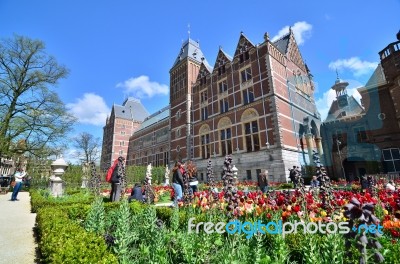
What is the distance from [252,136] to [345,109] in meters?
15.0

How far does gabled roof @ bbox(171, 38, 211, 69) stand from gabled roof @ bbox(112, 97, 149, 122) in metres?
27.9

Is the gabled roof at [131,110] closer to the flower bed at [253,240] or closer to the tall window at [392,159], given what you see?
the tall window at [392,159]

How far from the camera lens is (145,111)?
6669 centimetres

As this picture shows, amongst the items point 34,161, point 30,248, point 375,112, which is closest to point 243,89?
point 375,112

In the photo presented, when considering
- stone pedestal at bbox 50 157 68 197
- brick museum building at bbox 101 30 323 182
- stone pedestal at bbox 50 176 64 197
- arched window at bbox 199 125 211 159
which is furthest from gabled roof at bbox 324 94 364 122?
stone pedestal at bbox 50 176 64 197

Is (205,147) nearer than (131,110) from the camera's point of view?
Yes

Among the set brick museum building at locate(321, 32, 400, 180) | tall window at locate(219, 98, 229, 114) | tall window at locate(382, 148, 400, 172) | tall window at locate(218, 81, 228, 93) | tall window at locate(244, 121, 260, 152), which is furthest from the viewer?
tall window at locate(218, 81, 228, 93)

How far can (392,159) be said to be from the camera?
22.1m

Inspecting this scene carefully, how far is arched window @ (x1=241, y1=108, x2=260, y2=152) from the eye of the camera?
2297 cm

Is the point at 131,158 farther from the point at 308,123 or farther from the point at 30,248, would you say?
the point at 30,248

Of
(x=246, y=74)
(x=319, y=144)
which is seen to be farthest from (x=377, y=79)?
(x=246, y=74)

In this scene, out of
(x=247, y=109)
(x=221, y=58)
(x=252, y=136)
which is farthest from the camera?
(x=221, y=58)

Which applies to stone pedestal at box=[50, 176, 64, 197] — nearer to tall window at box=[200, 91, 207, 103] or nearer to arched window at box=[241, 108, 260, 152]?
arched window at box=[241, 108, 260, 152]

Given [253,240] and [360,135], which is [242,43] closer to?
[360,135]
